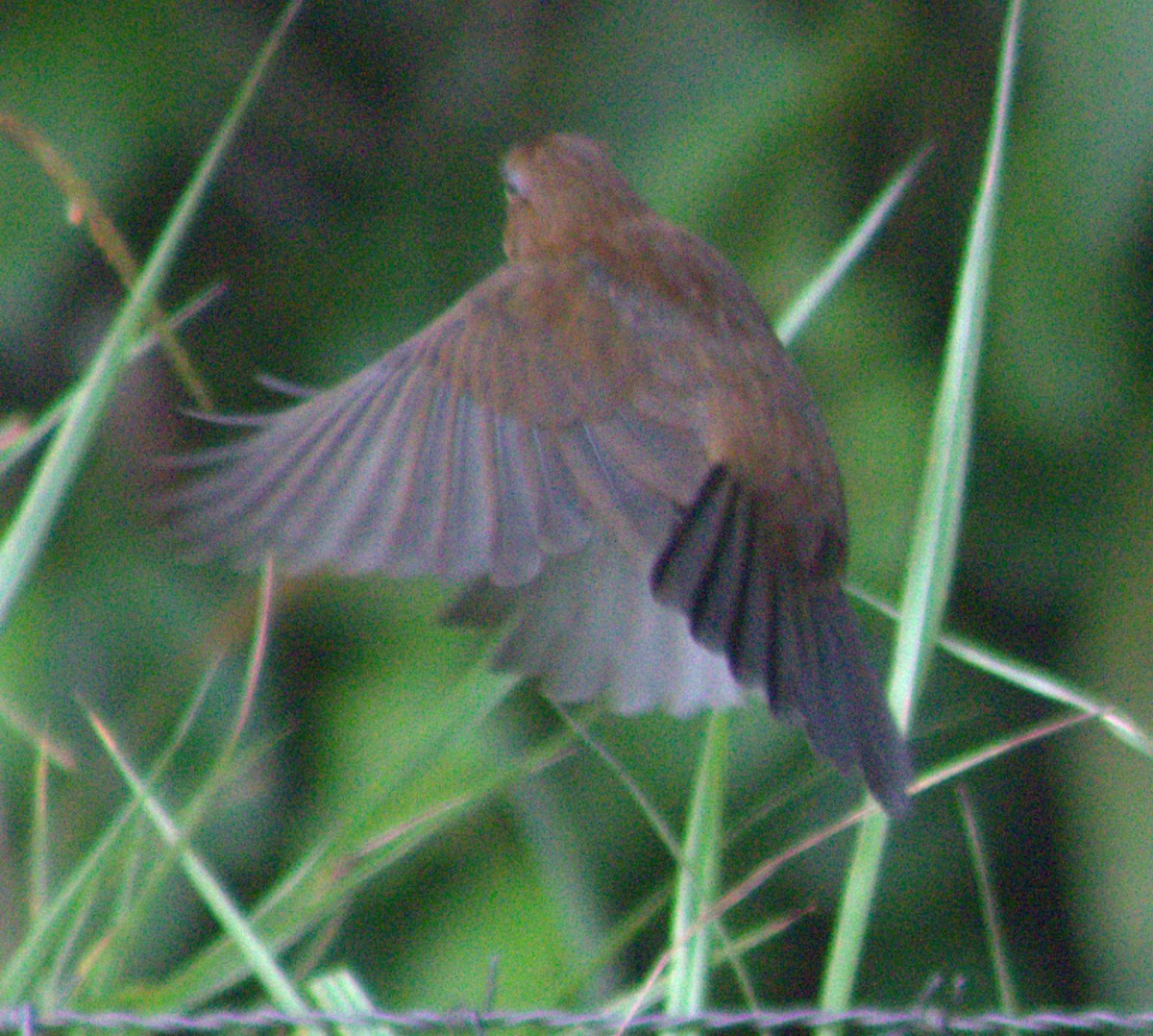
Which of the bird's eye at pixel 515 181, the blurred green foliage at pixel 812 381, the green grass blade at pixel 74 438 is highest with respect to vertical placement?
the green grass blade at pixel 74 438

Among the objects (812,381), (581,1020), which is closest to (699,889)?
(581,1020)

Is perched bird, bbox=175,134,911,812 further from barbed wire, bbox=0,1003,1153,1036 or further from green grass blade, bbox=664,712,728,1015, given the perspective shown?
barbed wire, bbox=0,1003,1153,1036

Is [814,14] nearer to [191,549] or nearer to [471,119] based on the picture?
[471,119]

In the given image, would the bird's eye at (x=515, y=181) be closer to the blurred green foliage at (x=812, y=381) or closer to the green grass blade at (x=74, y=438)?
the blurred green foliage at (x=812, y=381)

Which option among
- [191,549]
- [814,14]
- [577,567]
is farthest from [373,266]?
[191,549]

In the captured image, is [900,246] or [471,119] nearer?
[900,246]

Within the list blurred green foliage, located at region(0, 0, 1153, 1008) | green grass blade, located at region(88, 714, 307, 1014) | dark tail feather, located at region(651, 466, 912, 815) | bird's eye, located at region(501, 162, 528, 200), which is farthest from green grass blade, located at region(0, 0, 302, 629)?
blurred green foliage, located at region(0, 0, 1153, 1008)

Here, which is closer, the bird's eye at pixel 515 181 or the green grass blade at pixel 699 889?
the green grass blade at pixel 699 889

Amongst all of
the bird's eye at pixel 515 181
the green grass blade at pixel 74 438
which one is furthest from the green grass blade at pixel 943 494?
the bird's eye at pixel 515 181
